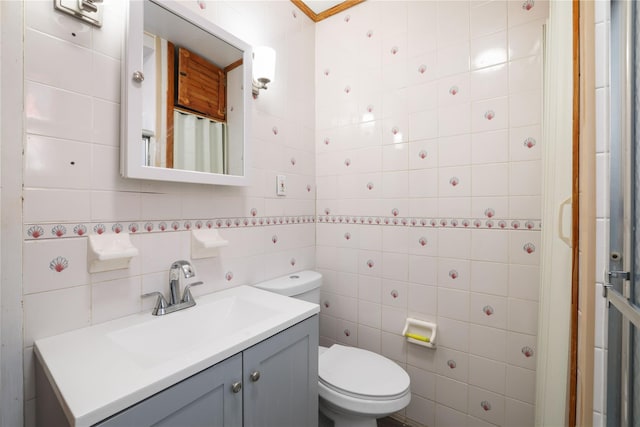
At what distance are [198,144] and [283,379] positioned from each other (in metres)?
0.94

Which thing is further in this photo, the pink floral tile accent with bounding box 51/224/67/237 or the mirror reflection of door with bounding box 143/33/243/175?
the mirror reflection of door with bounding box 143/33/243/175

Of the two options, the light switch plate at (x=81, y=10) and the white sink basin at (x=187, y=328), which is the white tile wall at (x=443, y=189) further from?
the light switch plate at (x=81, y=10)

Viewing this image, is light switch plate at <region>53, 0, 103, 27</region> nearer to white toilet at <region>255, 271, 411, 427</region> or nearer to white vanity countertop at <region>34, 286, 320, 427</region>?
white vanity countertop at <region>34, 286, 320, 427</region>

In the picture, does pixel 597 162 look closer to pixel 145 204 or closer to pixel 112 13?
pixel 145 204

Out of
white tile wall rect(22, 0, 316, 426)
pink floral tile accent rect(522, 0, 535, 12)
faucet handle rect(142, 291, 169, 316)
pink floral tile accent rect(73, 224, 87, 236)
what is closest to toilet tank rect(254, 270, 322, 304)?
white tile wall rect(22, 0, 316, 426)

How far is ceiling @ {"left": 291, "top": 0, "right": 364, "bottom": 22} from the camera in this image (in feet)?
5.52

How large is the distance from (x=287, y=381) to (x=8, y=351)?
76 centimetres

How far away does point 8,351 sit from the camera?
0.73 meters

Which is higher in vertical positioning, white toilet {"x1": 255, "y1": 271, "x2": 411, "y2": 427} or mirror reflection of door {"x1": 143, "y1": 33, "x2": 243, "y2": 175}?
mirror reflection of door {"x1": 143, "y1": 33, "x2": 243, "y2": 175}

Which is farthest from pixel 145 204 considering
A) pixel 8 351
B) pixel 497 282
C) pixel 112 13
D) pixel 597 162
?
pixel 497 282

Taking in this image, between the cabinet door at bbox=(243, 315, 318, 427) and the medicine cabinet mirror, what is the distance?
0.67 metres

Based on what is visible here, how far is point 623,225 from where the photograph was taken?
63cm

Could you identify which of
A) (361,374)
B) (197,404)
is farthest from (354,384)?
(197,404)

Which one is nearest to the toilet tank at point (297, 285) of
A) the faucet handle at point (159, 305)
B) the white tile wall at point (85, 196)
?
the white tile wall at point (85, 196)
